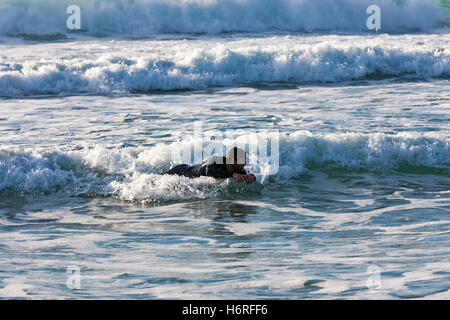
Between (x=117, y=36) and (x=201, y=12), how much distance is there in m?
4.87

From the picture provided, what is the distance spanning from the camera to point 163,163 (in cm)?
1069

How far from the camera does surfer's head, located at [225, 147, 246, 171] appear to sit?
328 inches

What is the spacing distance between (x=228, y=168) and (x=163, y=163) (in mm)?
2323

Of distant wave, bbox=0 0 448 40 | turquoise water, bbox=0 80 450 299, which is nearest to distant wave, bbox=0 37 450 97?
turquoise water, bbox=0 80 450 299

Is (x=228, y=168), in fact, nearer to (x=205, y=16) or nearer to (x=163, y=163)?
(x=163, y=163)

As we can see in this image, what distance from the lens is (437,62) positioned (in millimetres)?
22141

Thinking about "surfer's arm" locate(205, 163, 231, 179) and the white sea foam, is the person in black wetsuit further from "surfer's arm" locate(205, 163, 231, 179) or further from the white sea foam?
the white sea foam

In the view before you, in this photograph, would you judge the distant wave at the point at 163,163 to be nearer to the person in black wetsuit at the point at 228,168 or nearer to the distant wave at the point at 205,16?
the person in black wetsuit at the point at 228,168

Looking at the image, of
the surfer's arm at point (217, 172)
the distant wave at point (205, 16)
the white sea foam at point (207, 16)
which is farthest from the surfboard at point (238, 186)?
the white sea foam at point (207, 16)

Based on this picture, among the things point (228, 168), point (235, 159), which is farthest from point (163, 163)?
point (235, 159)

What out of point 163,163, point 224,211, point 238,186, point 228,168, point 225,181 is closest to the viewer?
point 224,211

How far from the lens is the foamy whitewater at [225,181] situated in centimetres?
548

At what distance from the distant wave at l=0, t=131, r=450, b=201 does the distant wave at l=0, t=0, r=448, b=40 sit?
58.9ft

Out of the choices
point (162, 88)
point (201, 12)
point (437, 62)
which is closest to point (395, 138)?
point (162, 88)
